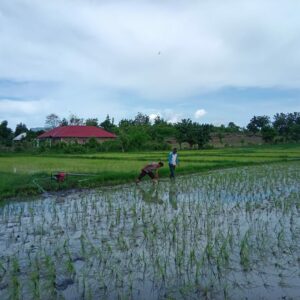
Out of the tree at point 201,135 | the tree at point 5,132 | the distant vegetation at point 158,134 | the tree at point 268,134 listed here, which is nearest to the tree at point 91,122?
the distant vegetation at point 158,134

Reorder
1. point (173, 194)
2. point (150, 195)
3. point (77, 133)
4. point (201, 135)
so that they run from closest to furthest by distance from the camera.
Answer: point (150, 195) < point (173, 194) < point (201, 135) < point (77, 133)

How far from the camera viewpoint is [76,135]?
46344 millimetres

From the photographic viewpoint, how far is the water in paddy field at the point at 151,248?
4129 mm

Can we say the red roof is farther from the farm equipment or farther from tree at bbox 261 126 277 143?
the farm equipment

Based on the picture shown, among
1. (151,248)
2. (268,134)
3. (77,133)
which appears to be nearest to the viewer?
(151,248)

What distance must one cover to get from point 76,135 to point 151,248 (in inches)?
1648

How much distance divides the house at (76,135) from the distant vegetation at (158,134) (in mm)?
2038

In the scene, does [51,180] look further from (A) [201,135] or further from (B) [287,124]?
(B) [287,124]

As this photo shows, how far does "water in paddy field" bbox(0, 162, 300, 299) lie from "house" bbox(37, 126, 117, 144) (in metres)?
36.6

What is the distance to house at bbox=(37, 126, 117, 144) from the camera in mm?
45688

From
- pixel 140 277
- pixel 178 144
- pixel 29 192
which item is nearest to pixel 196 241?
pixel 140 277

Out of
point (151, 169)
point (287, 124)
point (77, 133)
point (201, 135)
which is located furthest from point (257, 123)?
point (151, 169)

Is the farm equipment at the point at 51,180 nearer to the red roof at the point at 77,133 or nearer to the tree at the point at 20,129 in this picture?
the red roof at the point at 77,133

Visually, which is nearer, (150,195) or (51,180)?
(150,195)
